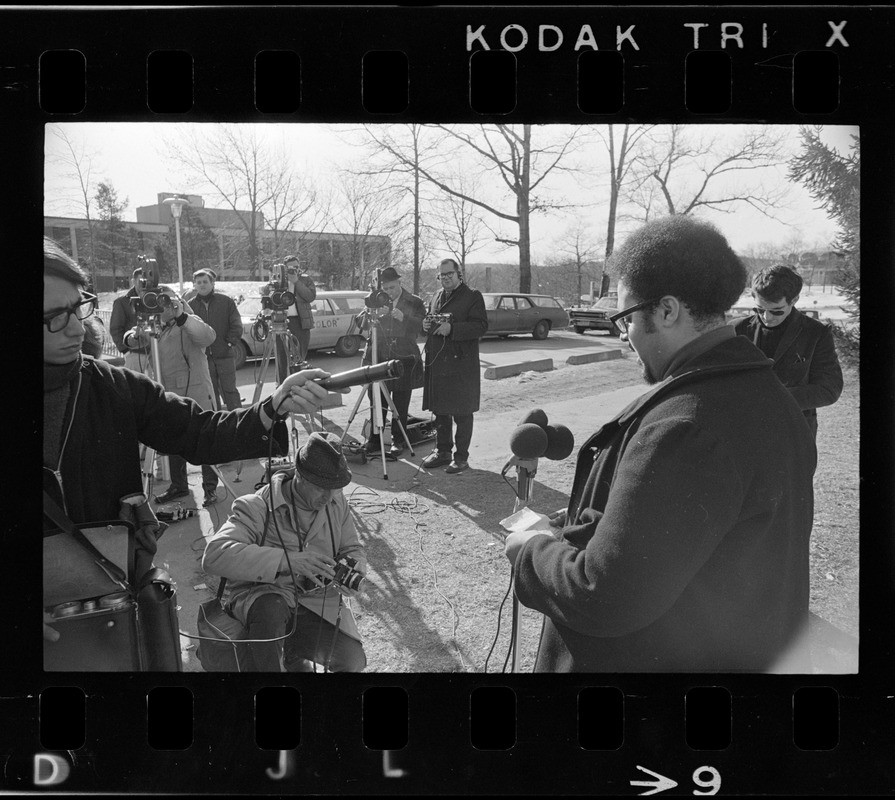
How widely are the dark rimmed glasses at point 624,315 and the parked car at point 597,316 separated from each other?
3 centimetres

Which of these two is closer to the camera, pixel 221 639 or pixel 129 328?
pixel 221 639

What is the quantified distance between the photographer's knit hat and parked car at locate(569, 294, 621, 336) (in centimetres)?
99

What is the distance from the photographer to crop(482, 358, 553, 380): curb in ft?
8.95

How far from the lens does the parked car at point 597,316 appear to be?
2158mm

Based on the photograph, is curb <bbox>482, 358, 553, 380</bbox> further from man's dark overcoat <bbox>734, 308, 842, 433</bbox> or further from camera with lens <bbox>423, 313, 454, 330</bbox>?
man's dark overcoat <bbox>734, 308, 842, 433</bbox>

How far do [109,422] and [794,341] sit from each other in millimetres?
2506

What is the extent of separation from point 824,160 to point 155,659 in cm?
286

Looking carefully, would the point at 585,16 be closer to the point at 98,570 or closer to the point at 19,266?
the point at 19,266

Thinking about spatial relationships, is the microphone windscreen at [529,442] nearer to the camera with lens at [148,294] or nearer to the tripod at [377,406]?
the tripod at [377,406]

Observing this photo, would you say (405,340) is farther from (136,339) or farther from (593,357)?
(136,339)

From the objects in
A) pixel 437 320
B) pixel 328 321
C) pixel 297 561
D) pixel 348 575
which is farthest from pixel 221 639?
pixel 437 320

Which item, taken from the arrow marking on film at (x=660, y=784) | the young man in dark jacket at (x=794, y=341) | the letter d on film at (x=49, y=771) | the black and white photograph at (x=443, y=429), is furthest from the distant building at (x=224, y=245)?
the arrow marking on film at (x=660, y=784)

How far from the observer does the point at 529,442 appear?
84.7 inches

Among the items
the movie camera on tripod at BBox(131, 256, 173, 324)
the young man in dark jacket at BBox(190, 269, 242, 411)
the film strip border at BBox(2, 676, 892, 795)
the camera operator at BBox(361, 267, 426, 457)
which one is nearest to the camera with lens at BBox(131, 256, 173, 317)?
the movie camera on tripod at BBox(131, 256, 173, 324)
